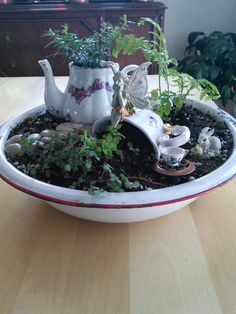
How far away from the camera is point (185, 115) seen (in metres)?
0.75

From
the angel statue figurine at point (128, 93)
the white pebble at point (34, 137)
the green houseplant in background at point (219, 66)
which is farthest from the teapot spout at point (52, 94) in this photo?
the green houseplant in background at point (219, 66)

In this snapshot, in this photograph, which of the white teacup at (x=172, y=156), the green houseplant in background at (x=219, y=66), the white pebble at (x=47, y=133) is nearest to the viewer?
the white teacup at (x=172, y=156)

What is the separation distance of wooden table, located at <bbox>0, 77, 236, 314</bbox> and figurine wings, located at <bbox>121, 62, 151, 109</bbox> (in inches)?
9.2

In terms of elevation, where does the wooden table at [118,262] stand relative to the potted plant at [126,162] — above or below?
below

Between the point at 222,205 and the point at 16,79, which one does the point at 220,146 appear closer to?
the point at 222,205

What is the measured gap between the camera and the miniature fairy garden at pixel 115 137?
1.72ft

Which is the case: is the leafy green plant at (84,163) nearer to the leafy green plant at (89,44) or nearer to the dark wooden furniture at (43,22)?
the leafy green plant at (89,44)

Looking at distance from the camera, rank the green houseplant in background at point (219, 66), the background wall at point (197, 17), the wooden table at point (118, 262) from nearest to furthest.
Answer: the wooden table at point (118, 262) → the green houseplant in background at point (219, 66) → the background wall at point (197, 17)

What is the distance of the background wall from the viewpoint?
8.12ft

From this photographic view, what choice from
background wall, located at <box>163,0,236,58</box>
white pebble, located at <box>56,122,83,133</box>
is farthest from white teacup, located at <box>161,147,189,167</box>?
background wall, located at <box>163,0,236,58</box>

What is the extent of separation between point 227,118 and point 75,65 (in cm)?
39

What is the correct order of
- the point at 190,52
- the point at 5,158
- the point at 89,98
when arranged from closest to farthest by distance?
the point at 5,158
the point at 89,98
the point at 190,52

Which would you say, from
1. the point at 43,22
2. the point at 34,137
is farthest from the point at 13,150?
the point at 43,22

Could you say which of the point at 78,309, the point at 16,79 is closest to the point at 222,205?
the point at 78,309
